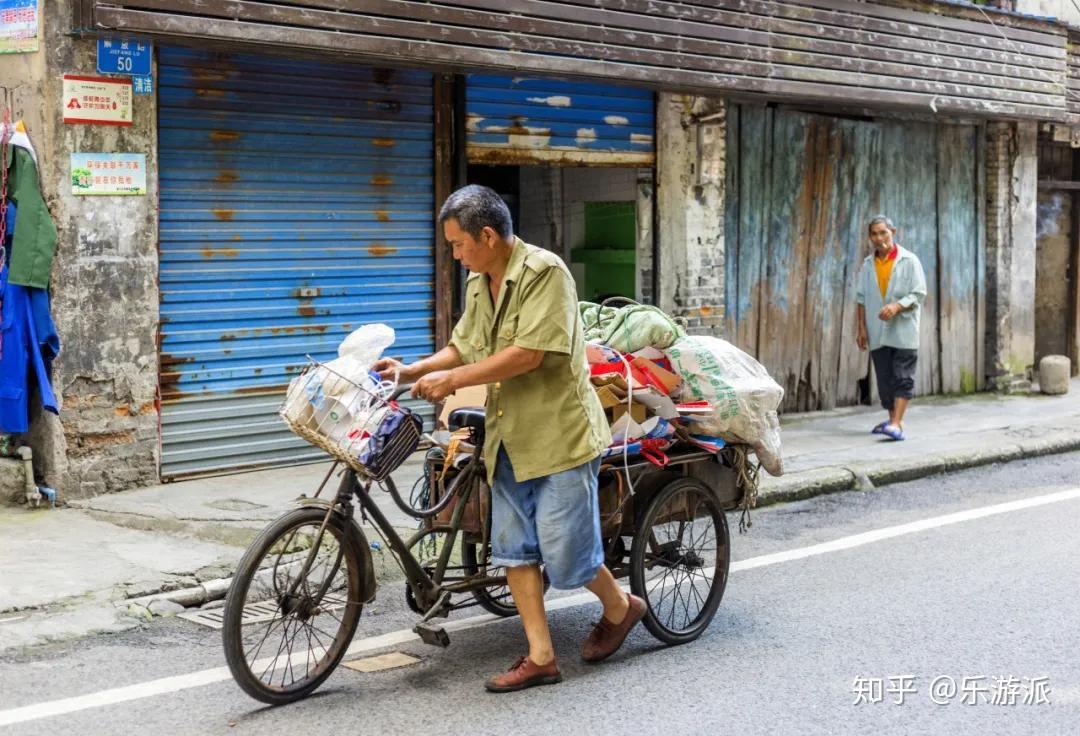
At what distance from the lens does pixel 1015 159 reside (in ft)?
49.8

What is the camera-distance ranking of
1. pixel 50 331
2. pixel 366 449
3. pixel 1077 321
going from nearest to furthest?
pixel 366 449
pixel 50 331
pixel 1077 321

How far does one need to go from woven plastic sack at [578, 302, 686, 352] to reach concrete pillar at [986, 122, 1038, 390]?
9955 millimetres

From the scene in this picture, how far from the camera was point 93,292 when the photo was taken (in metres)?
8.63

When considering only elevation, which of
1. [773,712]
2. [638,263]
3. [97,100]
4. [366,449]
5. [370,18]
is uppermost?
[370,18]

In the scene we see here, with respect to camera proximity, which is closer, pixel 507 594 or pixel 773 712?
pixel 773 712

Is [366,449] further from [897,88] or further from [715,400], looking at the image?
[897,88]

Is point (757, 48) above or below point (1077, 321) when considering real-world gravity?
above

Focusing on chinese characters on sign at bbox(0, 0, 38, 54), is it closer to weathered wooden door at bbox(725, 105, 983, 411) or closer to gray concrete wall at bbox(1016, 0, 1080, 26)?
weathered wooden door at bbox(725, 105, 983, 411)

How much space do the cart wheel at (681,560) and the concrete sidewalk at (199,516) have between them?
1738 millimetres

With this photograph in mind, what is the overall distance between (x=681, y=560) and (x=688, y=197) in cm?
638

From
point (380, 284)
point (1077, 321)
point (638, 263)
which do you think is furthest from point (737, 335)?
point (1077, 321)

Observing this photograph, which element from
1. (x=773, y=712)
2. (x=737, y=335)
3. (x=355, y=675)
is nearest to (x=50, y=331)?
(x=355, y=675)

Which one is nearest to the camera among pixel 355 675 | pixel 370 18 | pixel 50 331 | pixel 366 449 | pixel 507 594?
pixel 366 449

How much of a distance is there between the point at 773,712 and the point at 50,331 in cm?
523
